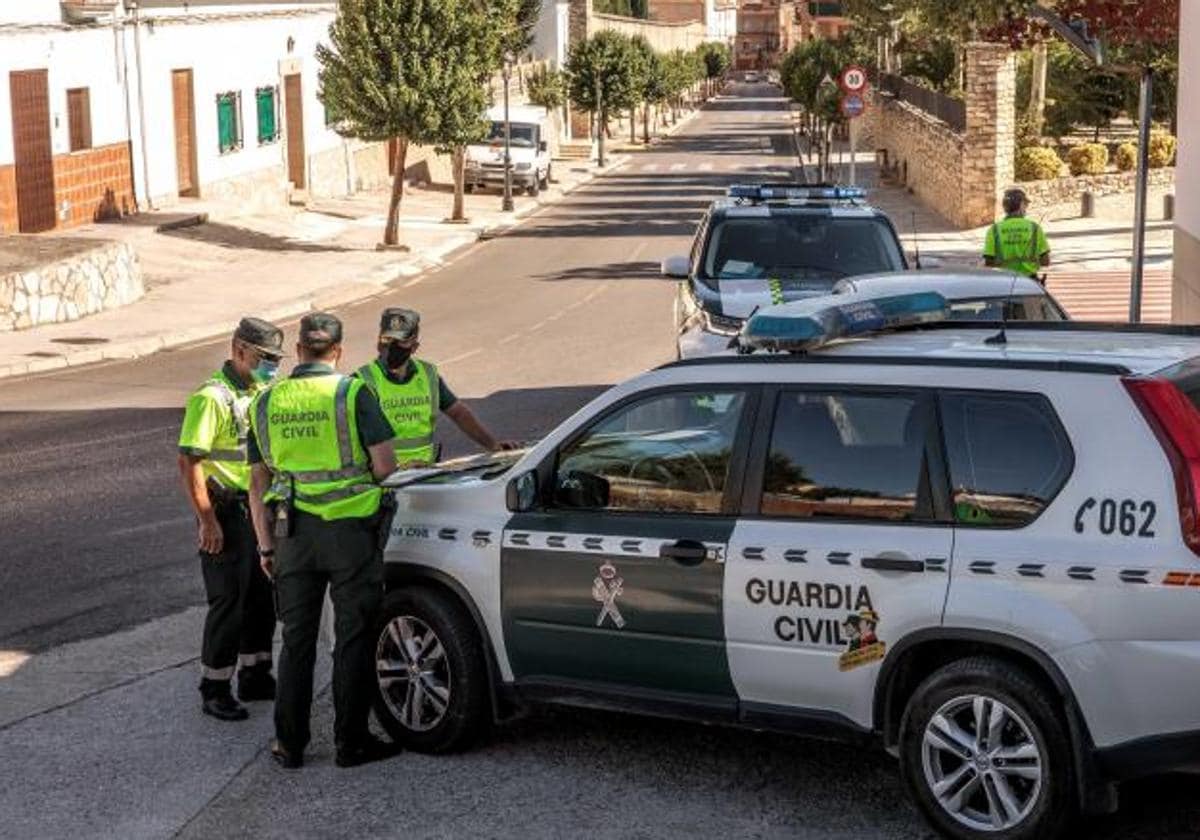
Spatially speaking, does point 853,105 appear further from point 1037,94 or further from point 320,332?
point 320,332

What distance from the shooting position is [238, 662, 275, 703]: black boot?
9773 millimetres

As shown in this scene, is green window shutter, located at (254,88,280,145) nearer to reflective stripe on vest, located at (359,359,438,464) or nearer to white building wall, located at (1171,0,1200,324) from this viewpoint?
white building wall, located at (1171,0,1200,324)

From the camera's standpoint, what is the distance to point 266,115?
165 ft

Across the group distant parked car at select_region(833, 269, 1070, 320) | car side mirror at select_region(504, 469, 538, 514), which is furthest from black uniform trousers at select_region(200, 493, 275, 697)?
distant parked car at select_region(833, 269, 1070, 320)

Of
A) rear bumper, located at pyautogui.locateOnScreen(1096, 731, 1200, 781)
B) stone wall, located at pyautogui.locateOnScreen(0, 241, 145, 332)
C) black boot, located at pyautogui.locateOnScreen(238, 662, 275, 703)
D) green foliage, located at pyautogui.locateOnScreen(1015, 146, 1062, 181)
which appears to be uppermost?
rear bumper, located at pyautogui.locateOnScreen(1096, 731, 1200, 781)

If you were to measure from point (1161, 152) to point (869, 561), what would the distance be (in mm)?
40569

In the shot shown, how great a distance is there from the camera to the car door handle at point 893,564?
289 inches

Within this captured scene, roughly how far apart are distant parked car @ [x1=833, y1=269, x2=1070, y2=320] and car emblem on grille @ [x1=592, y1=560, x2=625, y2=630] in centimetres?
452

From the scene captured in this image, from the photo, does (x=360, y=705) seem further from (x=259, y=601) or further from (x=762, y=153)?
(x=762, y=153)

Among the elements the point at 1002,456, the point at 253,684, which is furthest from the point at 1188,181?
the point at 1002,456

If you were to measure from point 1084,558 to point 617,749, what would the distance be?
2551 millimetres

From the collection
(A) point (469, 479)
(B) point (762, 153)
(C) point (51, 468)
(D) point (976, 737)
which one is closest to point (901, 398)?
(D) point (976, 737)

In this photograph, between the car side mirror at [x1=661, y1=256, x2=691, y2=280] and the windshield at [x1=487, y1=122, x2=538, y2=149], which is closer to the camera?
the car side mirror at [x1=661, y1=256, x2=691, y2=280]

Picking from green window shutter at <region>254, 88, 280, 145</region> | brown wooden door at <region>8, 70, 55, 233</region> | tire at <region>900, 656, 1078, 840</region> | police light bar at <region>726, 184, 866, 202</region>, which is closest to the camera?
tire at <region>900, 656, 1078, 840</region>
